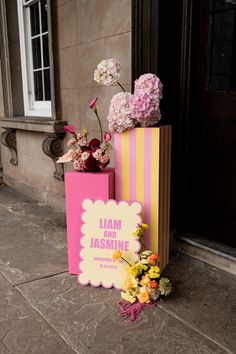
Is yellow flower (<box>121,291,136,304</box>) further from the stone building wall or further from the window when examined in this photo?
the window

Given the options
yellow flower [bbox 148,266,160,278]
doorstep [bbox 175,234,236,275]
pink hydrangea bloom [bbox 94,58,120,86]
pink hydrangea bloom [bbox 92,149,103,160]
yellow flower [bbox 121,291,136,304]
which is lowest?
yellow flower [bbox 121,291,136,304]

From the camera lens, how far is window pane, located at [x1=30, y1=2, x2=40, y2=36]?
4.72 meters

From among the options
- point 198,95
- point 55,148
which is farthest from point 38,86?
point 198,95

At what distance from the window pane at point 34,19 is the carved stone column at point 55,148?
63.8 inches

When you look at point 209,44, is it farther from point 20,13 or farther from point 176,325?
point 20,13

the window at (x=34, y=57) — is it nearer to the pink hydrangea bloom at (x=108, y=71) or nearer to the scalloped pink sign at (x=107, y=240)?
the pink hydrangea bloom at (x=108, y=71)

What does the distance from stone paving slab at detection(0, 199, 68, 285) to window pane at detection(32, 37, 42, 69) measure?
6.91 feet

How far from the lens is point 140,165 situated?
7.85 ft

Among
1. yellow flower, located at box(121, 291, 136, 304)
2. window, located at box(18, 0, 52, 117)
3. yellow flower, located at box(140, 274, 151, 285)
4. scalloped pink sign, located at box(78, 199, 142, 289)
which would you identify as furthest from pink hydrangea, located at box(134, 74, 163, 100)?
window, located at box(18, 0, 52, 117)

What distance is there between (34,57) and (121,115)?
3110mm

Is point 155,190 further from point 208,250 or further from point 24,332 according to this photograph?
point 24,332

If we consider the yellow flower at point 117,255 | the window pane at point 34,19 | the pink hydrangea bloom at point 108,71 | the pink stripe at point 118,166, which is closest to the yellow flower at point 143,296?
the yellow flower at point 117,255

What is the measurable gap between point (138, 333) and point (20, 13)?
14.6 ft

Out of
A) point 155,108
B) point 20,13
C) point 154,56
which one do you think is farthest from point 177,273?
point 20,13
